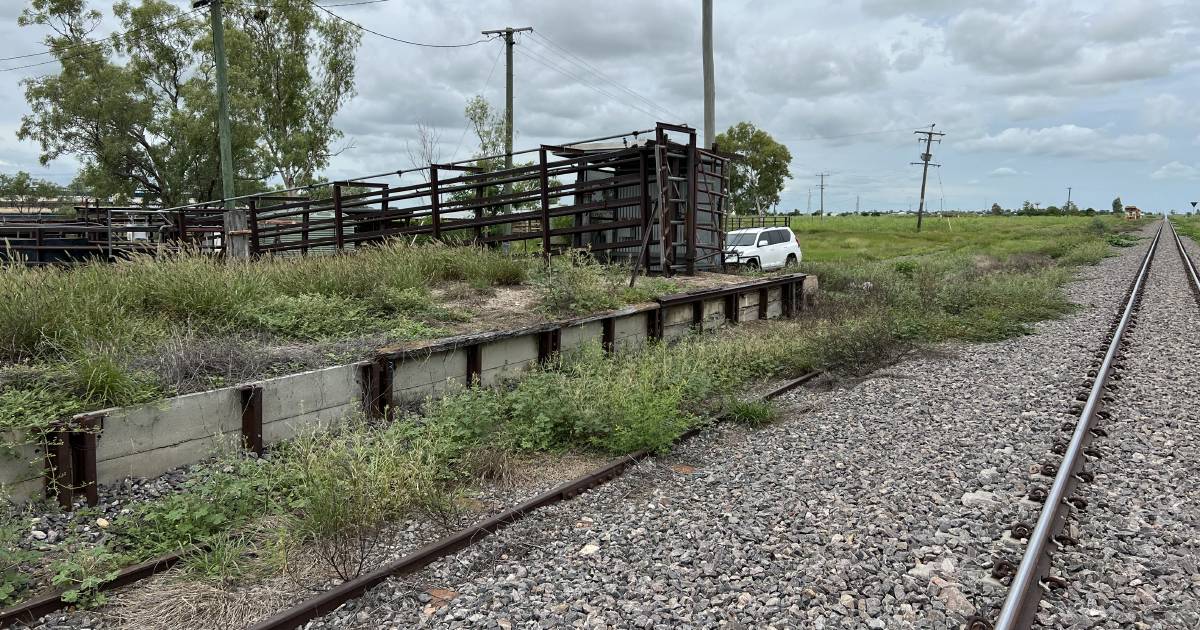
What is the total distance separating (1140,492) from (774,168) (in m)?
56.1

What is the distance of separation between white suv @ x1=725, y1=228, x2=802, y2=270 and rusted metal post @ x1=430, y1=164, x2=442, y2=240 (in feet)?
33.3

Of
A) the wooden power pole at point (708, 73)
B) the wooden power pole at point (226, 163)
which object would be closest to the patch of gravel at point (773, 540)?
the wooden power pole at point (708, 73)

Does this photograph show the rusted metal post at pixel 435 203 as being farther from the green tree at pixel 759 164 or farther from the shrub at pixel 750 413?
the green tree at pixel 759 164

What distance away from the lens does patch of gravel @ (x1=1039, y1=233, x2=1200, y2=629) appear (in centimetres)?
337

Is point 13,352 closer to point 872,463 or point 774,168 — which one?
point 872,463

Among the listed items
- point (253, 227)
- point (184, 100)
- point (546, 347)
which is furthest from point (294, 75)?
point (546, 347)

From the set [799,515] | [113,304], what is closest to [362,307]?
[113,304]

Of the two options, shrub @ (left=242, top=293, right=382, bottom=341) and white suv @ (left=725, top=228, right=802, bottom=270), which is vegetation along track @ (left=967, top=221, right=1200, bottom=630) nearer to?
shrub @ (left=242, top=293, right=382, bottom=341)

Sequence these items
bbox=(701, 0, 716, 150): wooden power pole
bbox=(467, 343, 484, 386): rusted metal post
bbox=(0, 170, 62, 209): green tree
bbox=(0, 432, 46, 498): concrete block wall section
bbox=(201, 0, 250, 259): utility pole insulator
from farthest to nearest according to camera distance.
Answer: bbox=(0, 170, 62, 209): green tree
bbox=(701, 0, 716, 150): wooden power pole
bbox=(201, 0, 250, 259): utility pole insulator
bbox=(467, 343, 484, 386): rusted metal post
bbox=(0, 432, 46, 498): concrete block wall section

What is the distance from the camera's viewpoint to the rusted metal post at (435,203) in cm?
1416

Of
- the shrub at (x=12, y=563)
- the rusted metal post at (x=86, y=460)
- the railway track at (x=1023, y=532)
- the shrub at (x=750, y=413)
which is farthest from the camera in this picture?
the shrub at (x=750, y=413)

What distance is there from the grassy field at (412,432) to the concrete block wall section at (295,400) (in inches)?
9.8

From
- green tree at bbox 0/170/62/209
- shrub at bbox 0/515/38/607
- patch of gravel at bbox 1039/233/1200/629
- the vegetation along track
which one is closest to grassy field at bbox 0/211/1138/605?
shrub at bbox 0/515/38/607

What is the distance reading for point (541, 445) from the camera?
5.89m
